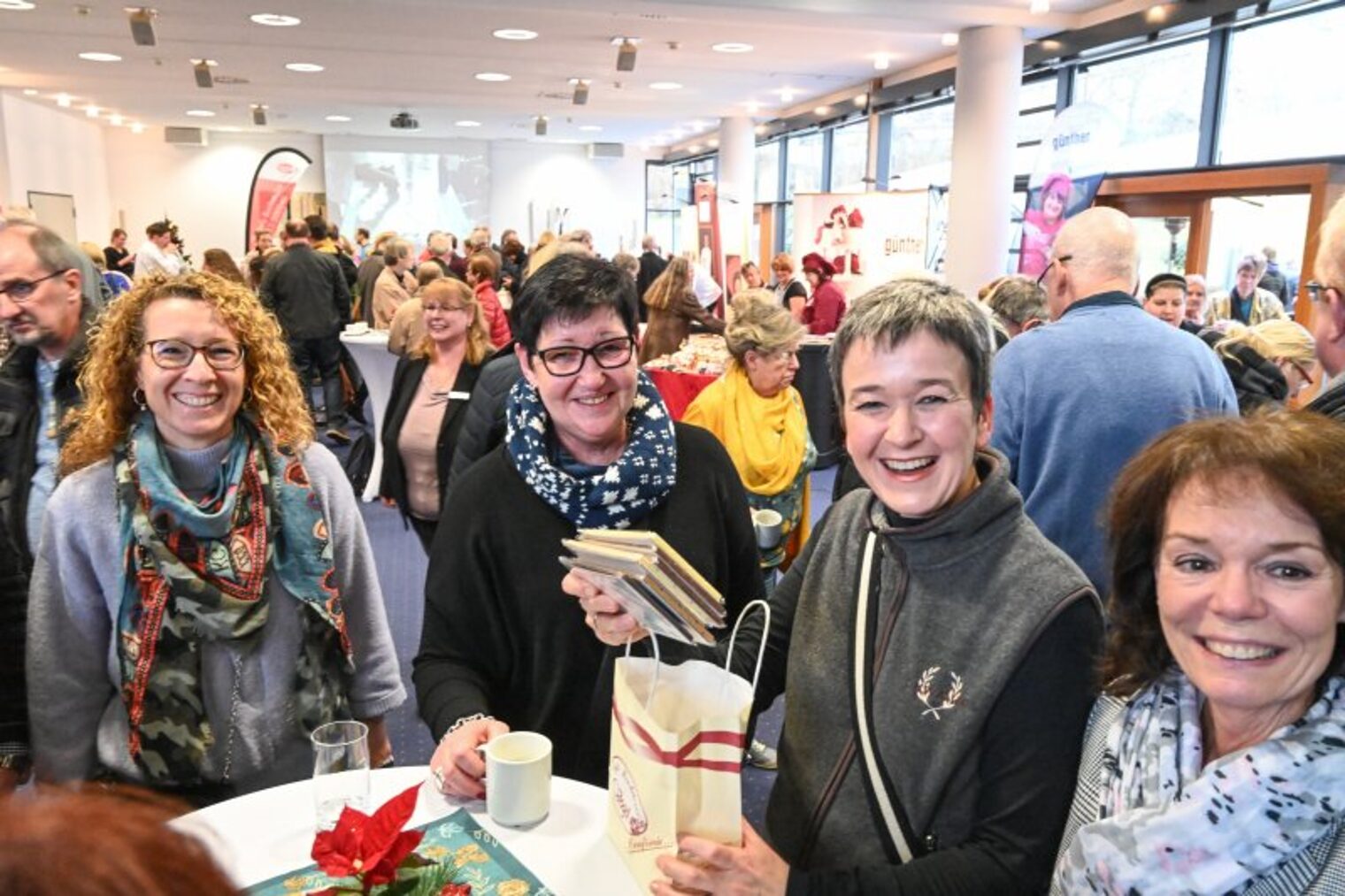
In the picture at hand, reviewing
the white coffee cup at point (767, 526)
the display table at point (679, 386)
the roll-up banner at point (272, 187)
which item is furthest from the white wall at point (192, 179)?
the white coffee cup at point (767, 526)

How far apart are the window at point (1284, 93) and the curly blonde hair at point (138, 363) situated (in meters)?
6.32

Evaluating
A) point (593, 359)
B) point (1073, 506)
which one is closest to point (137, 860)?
point (593, 359)

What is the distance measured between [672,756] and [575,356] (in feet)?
2.58

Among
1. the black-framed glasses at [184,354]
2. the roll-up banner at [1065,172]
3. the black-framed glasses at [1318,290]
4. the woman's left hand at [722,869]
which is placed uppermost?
the roll-up banner at [1065,172]

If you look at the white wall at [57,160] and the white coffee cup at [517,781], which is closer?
the white coffee cup at [517,781]

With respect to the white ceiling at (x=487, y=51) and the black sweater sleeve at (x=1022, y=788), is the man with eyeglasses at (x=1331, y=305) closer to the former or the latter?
the black sweater sleeve at (x=1022, y=788)

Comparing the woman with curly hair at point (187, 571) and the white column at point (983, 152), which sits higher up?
the white column at point (983, 152)

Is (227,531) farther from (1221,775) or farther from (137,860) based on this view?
(1221,775)

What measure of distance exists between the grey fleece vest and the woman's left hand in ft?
0.62

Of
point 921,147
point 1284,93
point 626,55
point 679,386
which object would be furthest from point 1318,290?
point 921,147

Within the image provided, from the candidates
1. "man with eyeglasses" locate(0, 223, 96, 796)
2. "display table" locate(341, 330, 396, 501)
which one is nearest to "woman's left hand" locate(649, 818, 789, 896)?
"man with eyeglasses" locate(0, 223, 96, 796)

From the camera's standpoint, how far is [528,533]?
5.44 feet

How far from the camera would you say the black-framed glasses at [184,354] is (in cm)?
179

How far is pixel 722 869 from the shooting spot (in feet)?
3.51
